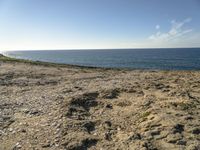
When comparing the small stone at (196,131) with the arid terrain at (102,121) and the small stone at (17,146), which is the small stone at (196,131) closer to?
the arid terrain at (102,121)

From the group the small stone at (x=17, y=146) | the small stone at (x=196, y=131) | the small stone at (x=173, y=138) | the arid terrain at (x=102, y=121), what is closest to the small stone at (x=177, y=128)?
the arid terrain at (x=102, y=121)

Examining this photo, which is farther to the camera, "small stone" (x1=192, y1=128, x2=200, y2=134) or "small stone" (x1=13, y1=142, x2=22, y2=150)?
"small stone" (x1=192, y1=128, x2=200, y2=134)

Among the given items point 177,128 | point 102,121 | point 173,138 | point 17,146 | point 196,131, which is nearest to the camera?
point 173,138

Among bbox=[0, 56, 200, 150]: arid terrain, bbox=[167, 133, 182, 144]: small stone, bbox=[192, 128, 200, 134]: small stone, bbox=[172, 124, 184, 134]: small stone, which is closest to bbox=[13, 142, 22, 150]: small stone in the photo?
bbox=[0, 56, 200, 150]: arid terrain

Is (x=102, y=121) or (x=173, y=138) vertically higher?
(x=173, y=138)

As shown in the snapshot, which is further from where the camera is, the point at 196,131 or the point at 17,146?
the point at 196,131

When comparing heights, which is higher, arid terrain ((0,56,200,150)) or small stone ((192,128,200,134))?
small stone ((192,128,200,134))

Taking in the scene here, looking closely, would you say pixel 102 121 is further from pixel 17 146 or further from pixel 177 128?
pixel 17 146

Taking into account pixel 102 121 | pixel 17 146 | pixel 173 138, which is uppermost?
pixel 173 138

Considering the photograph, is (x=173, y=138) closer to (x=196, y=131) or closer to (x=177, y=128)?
(x=177, y=128)

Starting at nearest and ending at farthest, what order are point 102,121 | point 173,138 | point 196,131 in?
point 173,138, point 196,131, point 102,121

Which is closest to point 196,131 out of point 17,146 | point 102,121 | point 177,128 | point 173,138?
point 177,128

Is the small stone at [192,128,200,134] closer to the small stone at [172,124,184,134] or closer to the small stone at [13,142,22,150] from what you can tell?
the small stone at [172,124,184,134]

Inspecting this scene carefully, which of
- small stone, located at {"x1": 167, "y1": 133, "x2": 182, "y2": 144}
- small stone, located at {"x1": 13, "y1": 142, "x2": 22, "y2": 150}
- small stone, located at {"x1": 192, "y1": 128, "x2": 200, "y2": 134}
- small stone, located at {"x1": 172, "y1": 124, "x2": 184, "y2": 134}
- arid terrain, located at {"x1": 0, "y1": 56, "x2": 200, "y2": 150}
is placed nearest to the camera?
small stone, located at {"x1": 167, "y1": 133, "x2": 182, "y2": 144}
